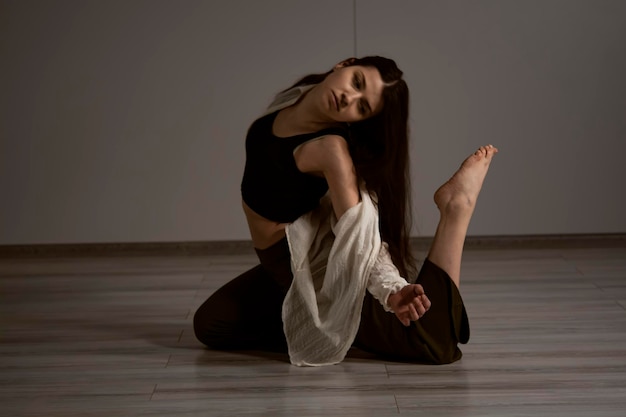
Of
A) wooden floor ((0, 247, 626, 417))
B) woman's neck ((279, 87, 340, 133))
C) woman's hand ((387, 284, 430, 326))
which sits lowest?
Result: wooden floor ((0, 247, 626, 417))

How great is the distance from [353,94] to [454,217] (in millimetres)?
482

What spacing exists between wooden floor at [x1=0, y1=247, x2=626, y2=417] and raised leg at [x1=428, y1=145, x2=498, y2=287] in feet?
0.95

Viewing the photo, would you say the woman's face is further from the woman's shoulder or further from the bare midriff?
the bare midriff

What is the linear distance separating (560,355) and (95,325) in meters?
1.50

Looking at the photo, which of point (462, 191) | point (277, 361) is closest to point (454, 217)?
point (462, 191)

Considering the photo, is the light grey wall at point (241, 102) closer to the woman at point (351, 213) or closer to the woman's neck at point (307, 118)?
the woman at point (351, 213)

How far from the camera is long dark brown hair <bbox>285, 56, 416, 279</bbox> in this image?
279 centimetres

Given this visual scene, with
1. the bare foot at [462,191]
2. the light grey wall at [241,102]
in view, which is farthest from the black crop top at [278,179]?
Result: the light grey wall at [241,102]

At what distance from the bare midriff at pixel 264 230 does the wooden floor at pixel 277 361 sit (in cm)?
33

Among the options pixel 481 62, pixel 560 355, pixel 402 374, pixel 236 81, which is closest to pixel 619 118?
pixel 481 62

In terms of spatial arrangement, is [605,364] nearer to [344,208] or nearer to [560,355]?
[560,355]

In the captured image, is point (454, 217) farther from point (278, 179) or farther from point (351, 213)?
point (278, 179)

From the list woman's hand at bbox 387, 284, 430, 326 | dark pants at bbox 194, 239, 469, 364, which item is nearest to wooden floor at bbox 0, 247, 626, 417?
dark pants at bbox 194, 239, 469, 364

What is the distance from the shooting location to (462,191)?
2.95 metres
